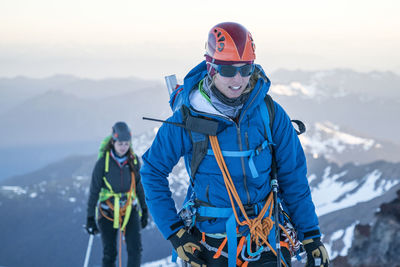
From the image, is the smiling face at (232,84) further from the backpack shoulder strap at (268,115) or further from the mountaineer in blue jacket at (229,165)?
the backpack shoulder strap at (268,115)

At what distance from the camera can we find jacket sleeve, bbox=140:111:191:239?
4.34m

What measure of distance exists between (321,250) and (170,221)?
192 cm

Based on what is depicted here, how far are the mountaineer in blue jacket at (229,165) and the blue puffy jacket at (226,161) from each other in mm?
12

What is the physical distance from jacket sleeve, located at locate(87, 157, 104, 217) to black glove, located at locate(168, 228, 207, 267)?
6.25 meters

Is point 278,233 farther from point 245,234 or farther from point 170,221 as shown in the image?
point 170,221

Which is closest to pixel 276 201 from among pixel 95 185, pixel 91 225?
pixel 95 185

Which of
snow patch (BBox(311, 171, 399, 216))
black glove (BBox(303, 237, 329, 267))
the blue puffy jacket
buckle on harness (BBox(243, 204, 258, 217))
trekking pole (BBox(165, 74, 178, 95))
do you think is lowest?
snow patch (BBox(311, 171, 399, 216))

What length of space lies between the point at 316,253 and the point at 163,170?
85.5 inches

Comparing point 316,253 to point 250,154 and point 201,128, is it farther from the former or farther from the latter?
point 201,128

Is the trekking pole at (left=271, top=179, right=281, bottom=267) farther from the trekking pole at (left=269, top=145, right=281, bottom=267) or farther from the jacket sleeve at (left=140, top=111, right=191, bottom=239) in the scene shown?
the jacket sleeve at (left=140, top=111, right=191, bottom=239)

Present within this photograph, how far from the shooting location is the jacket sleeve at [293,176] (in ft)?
14.9

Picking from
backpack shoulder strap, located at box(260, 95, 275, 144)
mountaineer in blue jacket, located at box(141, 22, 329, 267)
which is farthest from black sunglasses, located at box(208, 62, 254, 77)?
backpack shoulder strap, located at box(260, 95, 275, 144)

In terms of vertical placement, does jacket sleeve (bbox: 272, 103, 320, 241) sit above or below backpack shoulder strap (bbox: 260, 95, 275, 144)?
below

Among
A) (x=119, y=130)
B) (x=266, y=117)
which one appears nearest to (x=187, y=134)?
(x=266, y=117)
